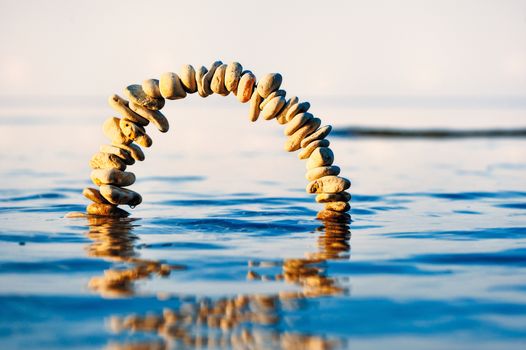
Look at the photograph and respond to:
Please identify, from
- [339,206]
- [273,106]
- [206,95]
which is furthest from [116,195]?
[339,206]

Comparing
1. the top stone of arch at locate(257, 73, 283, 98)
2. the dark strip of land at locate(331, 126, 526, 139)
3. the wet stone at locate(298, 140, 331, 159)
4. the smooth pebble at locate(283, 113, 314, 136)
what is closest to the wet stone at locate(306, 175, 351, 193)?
the wet stone at locate(298, 140, 331, 159)

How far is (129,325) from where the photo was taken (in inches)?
147

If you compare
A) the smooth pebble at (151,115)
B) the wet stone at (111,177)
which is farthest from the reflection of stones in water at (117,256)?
the smooth pebble at (151,115)

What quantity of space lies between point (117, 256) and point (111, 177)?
1.95m

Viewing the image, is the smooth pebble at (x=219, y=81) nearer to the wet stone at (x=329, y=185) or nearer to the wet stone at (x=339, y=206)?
the wet stone at (x=329, y=185)

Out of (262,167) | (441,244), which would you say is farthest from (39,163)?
(441,244)

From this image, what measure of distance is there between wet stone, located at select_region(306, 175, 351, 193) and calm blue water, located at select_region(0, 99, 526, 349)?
0.31 meters

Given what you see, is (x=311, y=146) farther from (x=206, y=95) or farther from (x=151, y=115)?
(x=151, y=115)

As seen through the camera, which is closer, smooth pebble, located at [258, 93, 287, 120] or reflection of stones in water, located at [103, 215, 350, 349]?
reflection of stones in water, located at [103, 215, 350, 349]

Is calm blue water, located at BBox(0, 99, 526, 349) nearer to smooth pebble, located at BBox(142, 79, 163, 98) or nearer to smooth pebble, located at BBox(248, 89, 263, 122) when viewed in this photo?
smooth pebble, located at BBox(248, 89, 263, 122)

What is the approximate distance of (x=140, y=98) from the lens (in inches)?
281

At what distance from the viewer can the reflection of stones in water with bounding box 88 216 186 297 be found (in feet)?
14.8

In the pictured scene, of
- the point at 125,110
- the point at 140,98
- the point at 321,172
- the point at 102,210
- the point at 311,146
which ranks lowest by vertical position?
the point at 102,210

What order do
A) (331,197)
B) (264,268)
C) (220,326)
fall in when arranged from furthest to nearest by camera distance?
(331,197) < (264,268) < (220,326)
